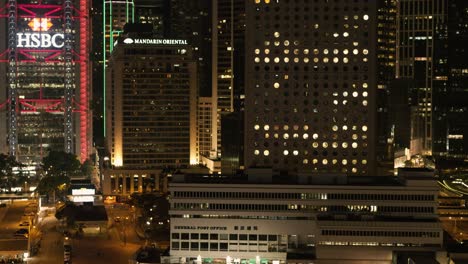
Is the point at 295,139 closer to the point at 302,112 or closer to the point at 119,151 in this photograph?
the point at 302,112

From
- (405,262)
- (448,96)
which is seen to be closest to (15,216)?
(405,262)

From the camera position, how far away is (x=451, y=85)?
190 m

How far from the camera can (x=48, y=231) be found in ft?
409

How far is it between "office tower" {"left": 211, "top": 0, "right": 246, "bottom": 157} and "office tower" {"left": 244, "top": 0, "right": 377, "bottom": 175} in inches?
2765

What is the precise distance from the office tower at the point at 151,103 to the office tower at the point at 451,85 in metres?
48.4

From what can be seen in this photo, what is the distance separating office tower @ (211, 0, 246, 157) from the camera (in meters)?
186

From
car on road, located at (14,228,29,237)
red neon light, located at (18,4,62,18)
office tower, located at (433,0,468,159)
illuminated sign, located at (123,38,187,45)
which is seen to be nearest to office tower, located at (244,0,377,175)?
car on road, located at (14,228,29,237)

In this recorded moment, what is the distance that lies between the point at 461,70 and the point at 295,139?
273 feet

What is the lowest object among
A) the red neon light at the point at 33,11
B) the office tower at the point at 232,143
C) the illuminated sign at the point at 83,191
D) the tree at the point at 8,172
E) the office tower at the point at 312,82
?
the illuminated sign at the point at 83,191

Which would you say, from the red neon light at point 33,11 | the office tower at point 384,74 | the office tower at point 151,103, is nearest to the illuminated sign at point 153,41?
the office tower at point 151,103

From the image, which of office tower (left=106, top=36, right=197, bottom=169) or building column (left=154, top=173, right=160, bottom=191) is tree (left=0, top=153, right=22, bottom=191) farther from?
building column (left=154, top=173, right=160, bottom=191)

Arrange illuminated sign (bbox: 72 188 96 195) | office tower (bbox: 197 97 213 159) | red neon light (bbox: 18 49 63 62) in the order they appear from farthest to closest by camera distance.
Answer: office tower (bbox: 197 97 213 159)
red neon light (bbox: 18 49 63 62)
illuminated sign (bbox: 72 188 96 195)

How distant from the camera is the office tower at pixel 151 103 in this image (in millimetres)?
160125

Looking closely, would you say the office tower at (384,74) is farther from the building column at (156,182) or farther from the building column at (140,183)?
the building column at (140,183)
